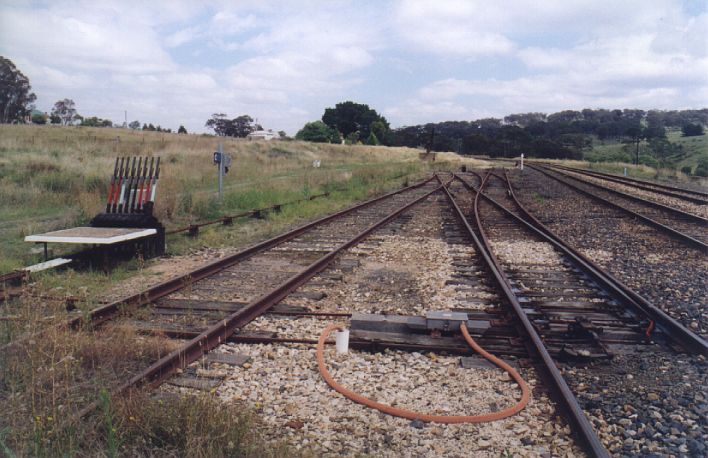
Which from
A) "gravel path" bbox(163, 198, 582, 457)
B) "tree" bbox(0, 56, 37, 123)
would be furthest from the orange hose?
"tree" bbox(0, 56, 37, 123)

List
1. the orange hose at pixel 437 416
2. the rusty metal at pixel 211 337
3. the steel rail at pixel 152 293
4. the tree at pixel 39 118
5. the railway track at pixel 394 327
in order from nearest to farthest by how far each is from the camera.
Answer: the orange hose at pixel 437 416 < the railway track at pixel 394 327 < the rusty metal at pixel 211 337 < the steel rail at pixel 152 293 < the tree at pixel 39 118

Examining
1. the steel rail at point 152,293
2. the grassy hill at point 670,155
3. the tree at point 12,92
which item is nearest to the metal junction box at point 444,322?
Result: the steel rail at point 152,293

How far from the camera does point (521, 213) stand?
1471 cm

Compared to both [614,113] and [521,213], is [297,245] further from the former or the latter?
[614,113]

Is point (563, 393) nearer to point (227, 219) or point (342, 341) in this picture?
point (342, 341)

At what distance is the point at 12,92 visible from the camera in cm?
3800

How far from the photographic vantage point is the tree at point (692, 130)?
93.4m

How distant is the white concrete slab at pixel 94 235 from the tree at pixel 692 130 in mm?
104743

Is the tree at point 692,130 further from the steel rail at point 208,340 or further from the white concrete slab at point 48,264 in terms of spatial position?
the white concrete slab at point 48,264

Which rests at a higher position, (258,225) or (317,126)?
(317,126)

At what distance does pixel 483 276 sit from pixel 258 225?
243 inches

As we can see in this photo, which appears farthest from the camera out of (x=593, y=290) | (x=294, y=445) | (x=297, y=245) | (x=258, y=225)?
(x=258, y=225)

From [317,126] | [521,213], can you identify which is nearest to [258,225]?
[521,213]

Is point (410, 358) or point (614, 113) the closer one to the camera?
point (410, 358)
